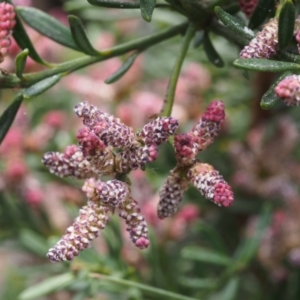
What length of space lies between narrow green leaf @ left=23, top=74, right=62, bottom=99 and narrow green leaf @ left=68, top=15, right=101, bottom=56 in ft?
0.14

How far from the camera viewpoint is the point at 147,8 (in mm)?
517

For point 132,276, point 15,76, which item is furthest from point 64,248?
point 132,276

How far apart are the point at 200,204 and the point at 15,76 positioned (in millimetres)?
612

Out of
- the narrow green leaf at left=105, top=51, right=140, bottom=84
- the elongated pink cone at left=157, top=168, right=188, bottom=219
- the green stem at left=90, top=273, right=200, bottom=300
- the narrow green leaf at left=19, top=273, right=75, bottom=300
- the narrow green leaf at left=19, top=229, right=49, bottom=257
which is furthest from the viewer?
the narrow green leaf at left=19, top=229, right=49, bottom=257

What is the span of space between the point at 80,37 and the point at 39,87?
7 centimetres

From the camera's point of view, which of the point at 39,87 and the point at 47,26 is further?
the point at 47,26

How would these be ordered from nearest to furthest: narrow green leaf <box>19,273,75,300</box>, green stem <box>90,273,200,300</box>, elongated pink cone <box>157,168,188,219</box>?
elongated pink cone <box>157,168,188,219</box>
green stem <box>90,273,200,300</box>
narrow green leaf <box>19,273,75,300</box>

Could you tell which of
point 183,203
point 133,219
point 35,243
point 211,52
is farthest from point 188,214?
point 133,219

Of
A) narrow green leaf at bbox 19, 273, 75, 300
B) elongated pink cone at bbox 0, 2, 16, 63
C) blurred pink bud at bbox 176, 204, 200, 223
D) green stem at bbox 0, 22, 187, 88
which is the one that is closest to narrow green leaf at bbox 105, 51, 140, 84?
green stem at bbox 0, 22, 187, 88

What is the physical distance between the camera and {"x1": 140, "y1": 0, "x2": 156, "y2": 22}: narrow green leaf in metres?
0.51

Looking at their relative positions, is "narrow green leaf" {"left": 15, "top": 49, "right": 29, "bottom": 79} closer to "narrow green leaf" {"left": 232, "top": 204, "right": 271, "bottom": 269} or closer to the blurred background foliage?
the blurred background foliage

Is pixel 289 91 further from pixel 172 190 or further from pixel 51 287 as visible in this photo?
pixel 51 287

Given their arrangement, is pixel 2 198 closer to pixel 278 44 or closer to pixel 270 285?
pixel 270 285

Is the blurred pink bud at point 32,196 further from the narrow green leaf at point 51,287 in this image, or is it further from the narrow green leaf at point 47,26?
the narrow green leaf at point 47,26
